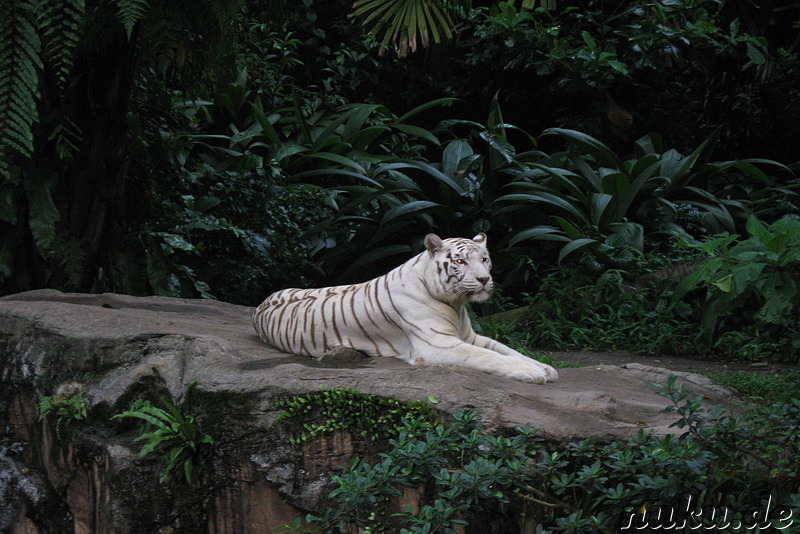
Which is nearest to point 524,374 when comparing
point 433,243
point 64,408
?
point 433,243

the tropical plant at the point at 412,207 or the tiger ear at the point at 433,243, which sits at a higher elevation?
the tropical plant at the point at 412,207

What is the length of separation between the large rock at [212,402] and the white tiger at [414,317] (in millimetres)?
140

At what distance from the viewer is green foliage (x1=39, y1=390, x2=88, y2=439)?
13.5 ft

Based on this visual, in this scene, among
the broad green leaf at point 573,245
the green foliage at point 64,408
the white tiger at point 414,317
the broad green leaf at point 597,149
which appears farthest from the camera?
the broad green leaf at point 597,149

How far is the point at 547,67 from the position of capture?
10.5 meters

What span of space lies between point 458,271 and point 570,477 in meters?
1.50

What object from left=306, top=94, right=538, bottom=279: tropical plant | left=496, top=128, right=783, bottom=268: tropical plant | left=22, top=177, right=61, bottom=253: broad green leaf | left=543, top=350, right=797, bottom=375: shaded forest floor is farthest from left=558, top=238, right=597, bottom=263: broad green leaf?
left=22, top=177, right=61, bottom=253: broad green leaf

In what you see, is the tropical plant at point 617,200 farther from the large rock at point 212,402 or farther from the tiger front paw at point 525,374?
the tiger front paw at point 525,374

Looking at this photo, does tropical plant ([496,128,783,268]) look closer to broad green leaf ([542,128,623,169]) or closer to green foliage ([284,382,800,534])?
broad green leaf ([542,128,623,169])

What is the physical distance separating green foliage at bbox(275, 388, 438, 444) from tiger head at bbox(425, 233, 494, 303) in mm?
969

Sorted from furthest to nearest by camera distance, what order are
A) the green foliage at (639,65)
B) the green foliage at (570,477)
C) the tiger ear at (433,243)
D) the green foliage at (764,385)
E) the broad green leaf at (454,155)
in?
the green foliage at (639,65), the broad green leaf at (454,155), the green foliage at (764,385), the tiger ear at (433,243), the green foliage at (570,477)

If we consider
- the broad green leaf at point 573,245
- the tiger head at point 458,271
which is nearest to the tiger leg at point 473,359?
the tiger head at point 458,271

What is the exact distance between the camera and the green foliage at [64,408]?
4125mm

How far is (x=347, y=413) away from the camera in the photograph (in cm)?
358
